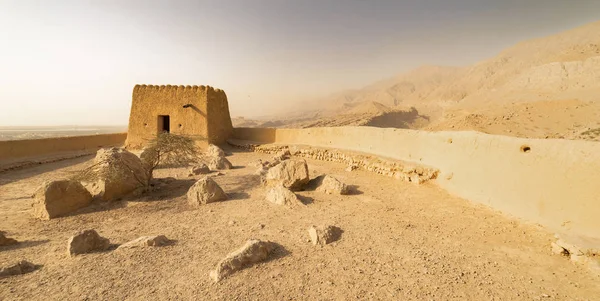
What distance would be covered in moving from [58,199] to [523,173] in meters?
9.97

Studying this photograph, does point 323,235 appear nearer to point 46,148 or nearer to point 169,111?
point 169,111

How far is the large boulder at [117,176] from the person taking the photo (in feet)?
21.9

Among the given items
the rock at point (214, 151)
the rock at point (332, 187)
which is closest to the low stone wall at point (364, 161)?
the rock at point (332, 187)

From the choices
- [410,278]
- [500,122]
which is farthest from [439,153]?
[500,122]

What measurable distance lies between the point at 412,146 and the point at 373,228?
5187mm

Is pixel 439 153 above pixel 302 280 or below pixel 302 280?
above

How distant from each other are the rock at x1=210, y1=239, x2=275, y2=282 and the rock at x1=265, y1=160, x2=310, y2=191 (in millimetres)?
3431

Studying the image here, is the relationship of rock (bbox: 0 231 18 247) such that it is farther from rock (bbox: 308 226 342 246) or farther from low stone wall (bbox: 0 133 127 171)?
low stone wall (bbox: 0 133 127 171)

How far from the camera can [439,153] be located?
7871mm

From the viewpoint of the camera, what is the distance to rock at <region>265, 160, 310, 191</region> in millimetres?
7523

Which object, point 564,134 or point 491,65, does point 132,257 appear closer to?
point 564,134

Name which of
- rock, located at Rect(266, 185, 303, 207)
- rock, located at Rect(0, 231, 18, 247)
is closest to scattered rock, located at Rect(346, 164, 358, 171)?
rock, located at Rect(266, 185, 303, 207)

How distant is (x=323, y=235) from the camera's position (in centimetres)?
443

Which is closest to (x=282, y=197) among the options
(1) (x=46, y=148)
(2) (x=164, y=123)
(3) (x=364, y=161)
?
(3) (x=364, y=161)
